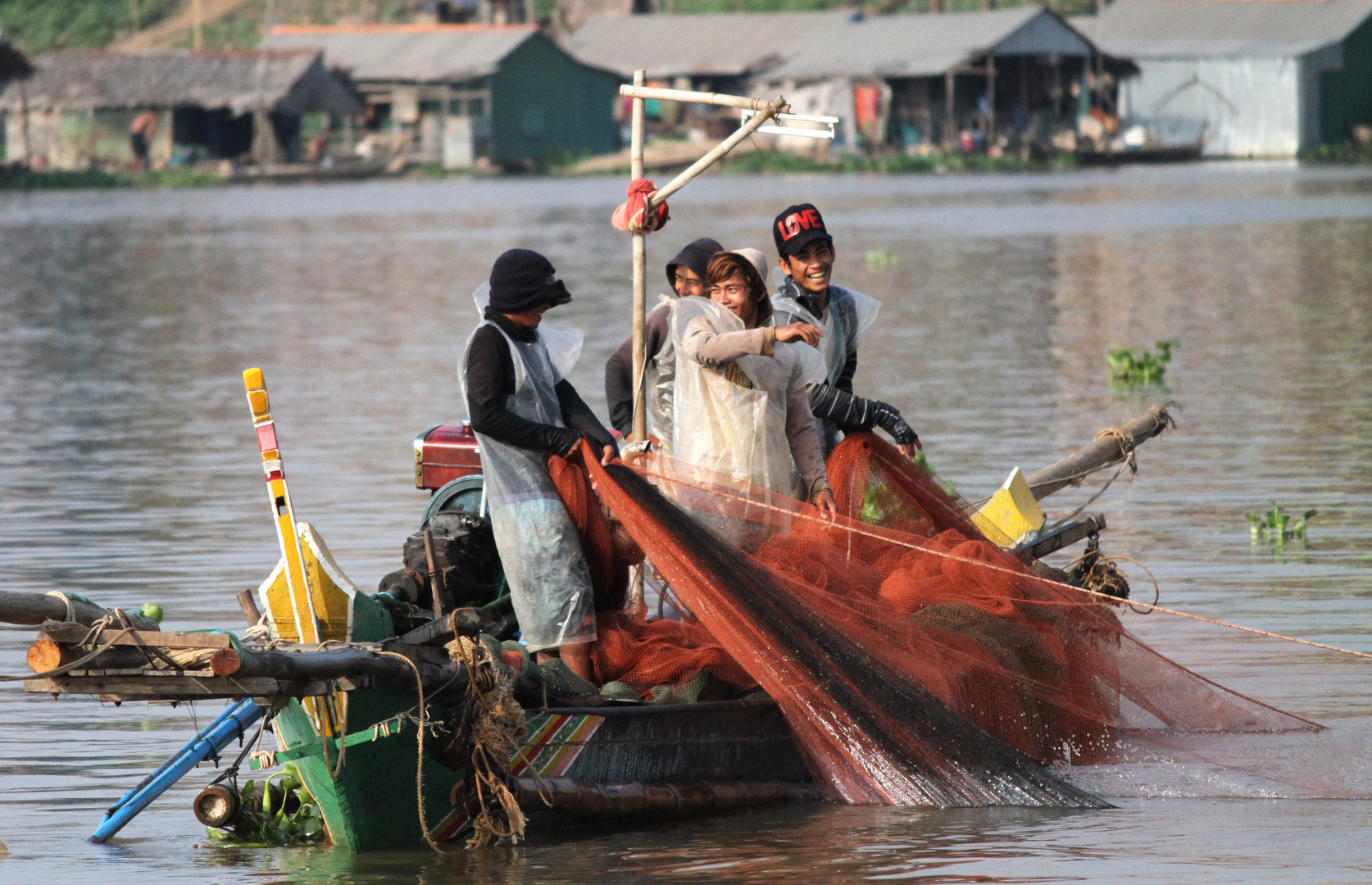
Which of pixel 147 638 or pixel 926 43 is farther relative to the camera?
pixel 926 43

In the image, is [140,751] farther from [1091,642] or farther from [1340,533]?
[1340,533]

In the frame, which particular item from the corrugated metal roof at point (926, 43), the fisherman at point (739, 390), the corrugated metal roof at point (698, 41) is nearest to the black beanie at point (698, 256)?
the fisherman at point (739, 390)

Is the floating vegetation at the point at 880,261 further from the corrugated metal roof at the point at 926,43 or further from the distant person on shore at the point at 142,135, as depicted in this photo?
A: the distant person on shore at the point at 142,135

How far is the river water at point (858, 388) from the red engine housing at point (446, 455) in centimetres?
125

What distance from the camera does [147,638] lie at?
5812 millimetres

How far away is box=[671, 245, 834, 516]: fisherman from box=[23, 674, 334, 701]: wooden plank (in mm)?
2023

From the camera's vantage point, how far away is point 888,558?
7535mm

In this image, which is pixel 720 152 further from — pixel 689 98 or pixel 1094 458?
pixel 1094 458

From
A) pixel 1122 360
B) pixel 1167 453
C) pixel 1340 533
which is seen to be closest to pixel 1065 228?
pixel 1122 360

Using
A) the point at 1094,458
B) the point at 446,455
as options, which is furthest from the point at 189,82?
the point at 446,455

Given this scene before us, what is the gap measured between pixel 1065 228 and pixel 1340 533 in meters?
26.4

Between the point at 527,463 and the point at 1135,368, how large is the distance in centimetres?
1147

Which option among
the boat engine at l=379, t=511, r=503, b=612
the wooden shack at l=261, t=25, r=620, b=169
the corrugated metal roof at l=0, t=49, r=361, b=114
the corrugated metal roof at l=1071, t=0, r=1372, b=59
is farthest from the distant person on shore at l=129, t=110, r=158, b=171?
the boat engine at l=379, t=511, r=503, b=612

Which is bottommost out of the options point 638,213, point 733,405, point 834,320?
point 733,405
